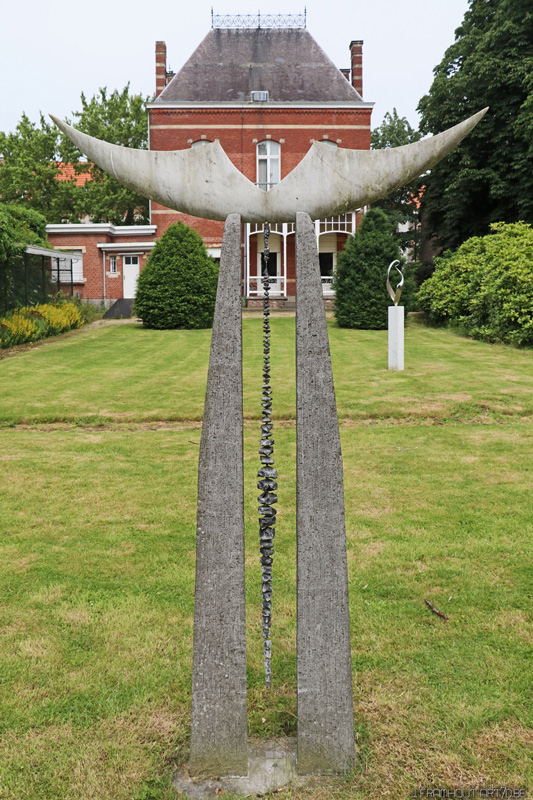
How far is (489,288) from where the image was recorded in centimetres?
1705

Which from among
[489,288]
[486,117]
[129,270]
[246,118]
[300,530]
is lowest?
[300,530]

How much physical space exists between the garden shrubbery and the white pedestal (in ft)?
32.9

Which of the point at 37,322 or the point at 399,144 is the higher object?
the point at 399,144

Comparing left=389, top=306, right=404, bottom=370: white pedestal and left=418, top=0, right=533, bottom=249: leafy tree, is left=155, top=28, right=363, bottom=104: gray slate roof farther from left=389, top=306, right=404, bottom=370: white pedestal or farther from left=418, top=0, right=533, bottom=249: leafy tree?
left=389, top=306, right=404, bottom=370: white pedestal

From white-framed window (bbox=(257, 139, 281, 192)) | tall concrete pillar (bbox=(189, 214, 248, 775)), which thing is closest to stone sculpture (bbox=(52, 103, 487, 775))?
tall concrete pillar (bbox=(189, 214, 248, 775))

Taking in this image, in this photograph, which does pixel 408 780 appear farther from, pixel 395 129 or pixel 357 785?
pixel 395 129

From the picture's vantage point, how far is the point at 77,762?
2.58 metres

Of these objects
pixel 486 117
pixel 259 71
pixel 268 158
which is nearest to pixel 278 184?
pixel 486 117

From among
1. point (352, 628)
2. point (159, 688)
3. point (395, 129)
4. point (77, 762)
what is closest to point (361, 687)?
point (352, 628)

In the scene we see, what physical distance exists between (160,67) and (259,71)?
16.5ft

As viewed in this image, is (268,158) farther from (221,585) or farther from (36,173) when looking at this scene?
(221,585)

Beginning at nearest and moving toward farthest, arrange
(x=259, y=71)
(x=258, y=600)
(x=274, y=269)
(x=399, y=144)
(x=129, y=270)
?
(x=258, y=600)
(x=259, y=71)
(x=129, y=270)
(x=274, y=269)
(x=399, y=144)

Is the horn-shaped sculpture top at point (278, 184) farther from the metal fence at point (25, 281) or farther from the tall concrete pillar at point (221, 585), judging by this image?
the metal fence at point (25, 281)

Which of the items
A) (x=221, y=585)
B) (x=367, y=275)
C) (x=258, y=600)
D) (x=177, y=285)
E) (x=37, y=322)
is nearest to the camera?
(x=221, y=585)
